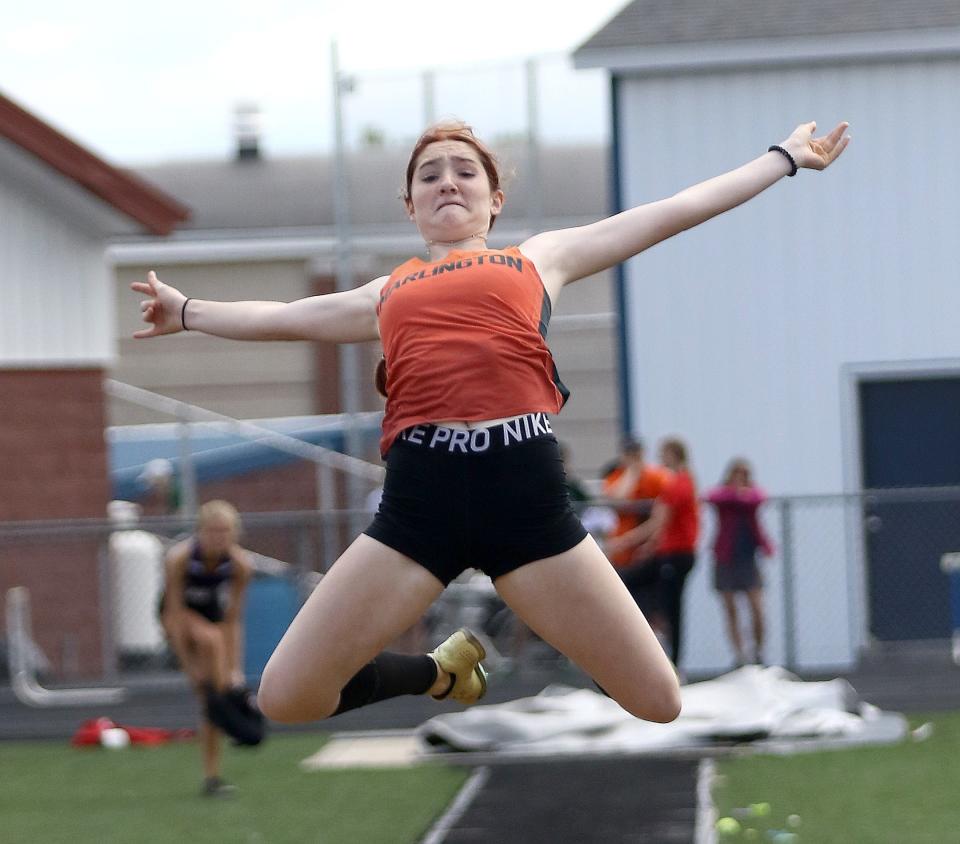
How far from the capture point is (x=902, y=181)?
16.7 metres

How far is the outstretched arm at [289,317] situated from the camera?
5410mm

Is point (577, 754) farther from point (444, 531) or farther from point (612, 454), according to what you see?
point (612, 454)

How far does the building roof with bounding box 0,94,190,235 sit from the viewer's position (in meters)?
16.6

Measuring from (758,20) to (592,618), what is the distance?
1278 cm

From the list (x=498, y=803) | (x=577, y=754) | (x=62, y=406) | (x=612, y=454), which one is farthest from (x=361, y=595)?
(x=612, y=454)

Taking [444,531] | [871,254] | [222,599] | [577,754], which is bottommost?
[577,754]

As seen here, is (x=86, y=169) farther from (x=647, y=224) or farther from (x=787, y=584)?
(x=647, y=224)

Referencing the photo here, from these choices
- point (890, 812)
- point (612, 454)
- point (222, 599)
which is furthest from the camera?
point (612, 454)

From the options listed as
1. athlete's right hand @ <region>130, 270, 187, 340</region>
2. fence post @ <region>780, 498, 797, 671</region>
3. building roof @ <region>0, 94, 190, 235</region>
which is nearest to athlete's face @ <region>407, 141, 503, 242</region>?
athlete's right hand @ <region>130, 270, 187, 340</region>

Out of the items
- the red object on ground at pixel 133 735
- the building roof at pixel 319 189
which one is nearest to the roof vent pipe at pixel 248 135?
the building roof at pixel 319 189

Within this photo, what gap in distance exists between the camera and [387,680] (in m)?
5.44

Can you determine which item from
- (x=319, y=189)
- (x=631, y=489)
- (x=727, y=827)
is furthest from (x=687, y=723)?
(x=319, y=189)

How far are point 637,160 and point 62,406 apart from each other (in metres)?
6.19

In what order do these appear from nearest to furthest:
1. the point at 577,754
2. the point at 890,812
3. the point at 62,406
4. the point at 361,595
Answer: the point at 361,595, the point at 890,812, the point at 577,754, the point at 62,406
